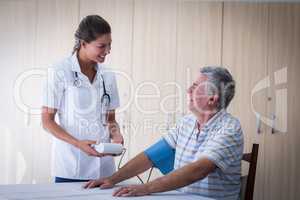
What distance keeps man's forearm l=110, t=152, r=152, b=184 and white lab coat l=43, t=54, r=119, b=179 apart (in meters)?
0.28

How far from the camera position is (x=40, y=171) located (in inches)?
172

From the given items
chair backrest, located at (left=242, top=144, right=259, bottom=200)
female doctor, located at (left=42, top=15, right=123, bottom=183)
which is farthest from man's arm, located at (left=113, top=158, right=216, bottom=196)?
female doctor, located at (left=42, top=15, right=123, bottom=183)

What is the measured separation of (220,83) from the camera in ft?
6.97

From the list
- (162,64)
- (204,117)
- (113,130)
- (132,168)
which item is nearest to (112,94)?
(113,130)

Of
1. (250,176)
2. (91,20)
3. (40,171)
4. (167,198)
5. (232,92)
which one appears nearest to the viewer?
(167,198)

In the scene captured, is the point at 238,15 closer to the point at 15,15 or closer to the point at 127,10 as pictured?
the point at 127,10

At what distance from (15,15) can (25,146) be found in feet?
3.80

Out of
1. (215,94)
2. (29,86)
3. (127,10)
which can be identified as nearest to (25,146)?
(29,86)

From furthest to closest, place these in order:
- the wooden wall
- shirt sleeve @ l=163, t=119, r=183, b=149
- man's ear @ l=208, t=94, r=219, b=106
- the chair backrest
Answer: the wooden wall < shirt sleeve @ l=163, t=119, r=183, b=149 < man's ear @ l=208, t=94, r=219, b=106 < the chair backrest

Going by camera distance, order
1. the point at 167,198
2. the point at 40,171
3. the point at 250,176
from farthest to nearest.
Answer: the point at 40,171
the point at 250,176
the point at 167,198

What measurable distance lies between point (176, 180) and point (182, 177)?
3 cm

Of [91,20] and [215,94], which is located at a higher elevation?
[91,20]

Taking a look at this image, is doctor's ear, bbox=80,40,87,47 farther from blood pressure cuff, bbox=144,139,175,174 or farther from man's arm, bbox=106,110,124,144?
blood pressure cuff, bbox=144,139,175,174

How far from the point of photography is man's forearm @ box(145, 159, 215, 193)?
Result: 1870 millimetres
